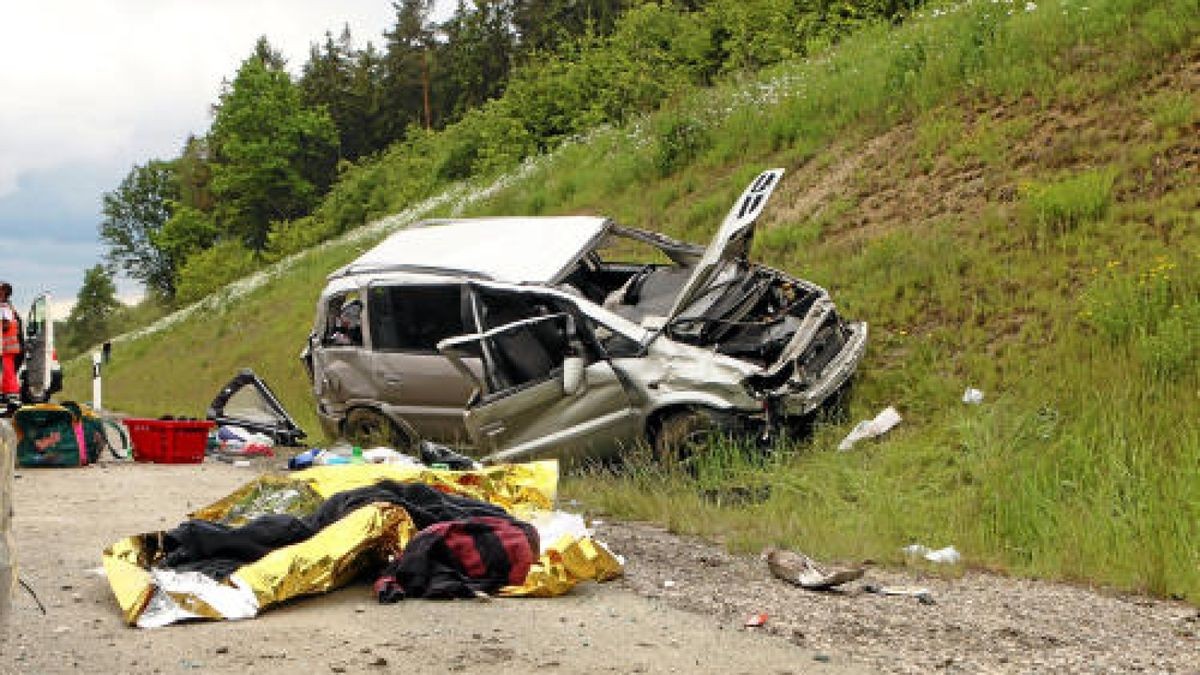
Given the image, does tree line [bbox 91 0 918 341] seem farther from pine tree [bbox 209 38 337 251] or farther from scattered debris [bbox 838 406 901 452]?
→ scattered debris [bbox 838 406 901 452]

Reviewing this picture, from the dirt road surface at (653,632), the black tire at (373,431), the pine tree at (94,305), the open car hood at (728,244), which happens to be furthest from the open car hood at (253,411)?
the pine tree at (94,305)

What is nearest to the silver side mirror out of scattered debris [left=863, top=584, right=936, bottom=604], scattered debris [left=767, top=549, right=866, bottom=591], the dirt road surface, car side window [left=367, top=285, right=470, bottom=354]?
car side window [left=367, top=285, right=470, bottom=354]

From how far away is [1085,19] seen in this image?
15.5 metres

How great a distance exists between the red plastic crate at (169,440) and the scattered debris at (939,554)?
26.4ft

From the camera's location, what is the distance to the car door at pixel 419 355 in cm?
1149

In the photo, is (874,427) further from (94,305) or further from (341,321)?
(94,305)

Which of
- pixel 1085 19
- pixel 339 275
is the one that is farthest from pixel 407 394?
pixel 1085 19

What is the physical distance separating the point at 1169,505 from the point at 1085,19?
375 inches

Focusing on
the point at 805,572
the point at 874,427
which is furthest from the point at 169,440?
the point at 805,572

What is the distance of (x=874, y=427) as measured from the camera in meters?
10.7

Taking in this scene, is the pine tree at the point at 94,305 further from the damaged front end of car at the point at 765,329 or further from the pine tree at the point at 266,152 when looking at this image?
the damaged front end of car at the point at 765,329

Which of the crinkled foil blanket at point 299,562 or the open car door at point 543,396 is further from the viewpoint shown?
the open car door at point 543,396

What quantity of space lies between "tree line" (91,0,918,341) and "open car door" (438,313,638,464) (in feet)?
46.4

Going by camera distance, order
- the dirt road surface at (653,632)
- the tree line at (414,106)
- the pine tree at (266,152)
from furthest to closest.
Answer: the pine tree at (266,152)
the tree line at (414,106)
the dirt road surface at (653,632)
